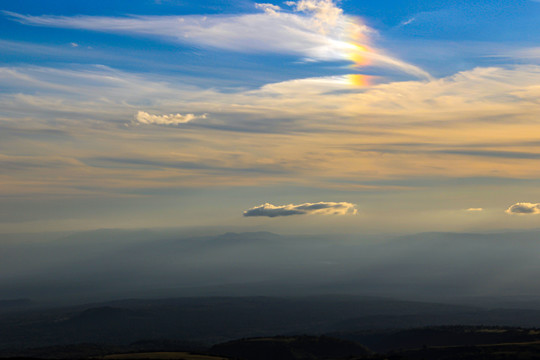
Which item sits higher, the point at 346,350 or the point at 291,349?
the point at 291,349

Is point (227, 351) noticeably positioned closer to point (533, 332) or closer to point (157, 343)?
point (157, 343)

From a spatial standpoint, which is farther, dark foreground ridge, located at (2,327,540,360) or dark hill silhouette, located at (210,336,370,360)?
dark hill silhouette, located at (210,336,370,360)

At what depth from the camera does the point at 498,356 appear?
9000 centimetres

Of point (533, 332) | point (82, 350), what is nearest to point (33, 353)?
point (82, 350)

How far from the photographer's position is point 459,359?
94.4 metres

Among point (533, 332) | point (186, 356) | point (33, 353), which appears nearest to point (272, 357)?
point (186, 356)

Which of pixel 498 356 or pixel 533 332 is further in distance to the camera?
pixel 533 332

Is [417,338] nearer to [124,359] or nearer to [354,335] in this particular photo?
[354,335]

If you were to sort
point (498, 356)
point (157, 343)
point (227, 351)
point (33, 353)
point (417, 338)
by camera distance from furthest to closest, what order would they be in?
point (157, 343)
point (33, 353)
point (417, 338)
point (227, 351)
point (498, 356)

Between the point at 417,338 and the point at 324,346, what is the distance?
24.6 metres

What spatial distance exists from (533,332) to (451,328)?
26.3 meters

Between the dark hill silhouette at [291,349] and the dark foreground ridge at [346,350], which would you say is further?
the dark hill silhouette at [291,349]

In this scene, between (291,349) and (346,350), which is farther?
(346,350)

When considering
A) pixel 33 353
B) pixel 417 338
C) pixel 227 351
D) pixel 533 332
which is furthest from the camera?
pixel 33 353
